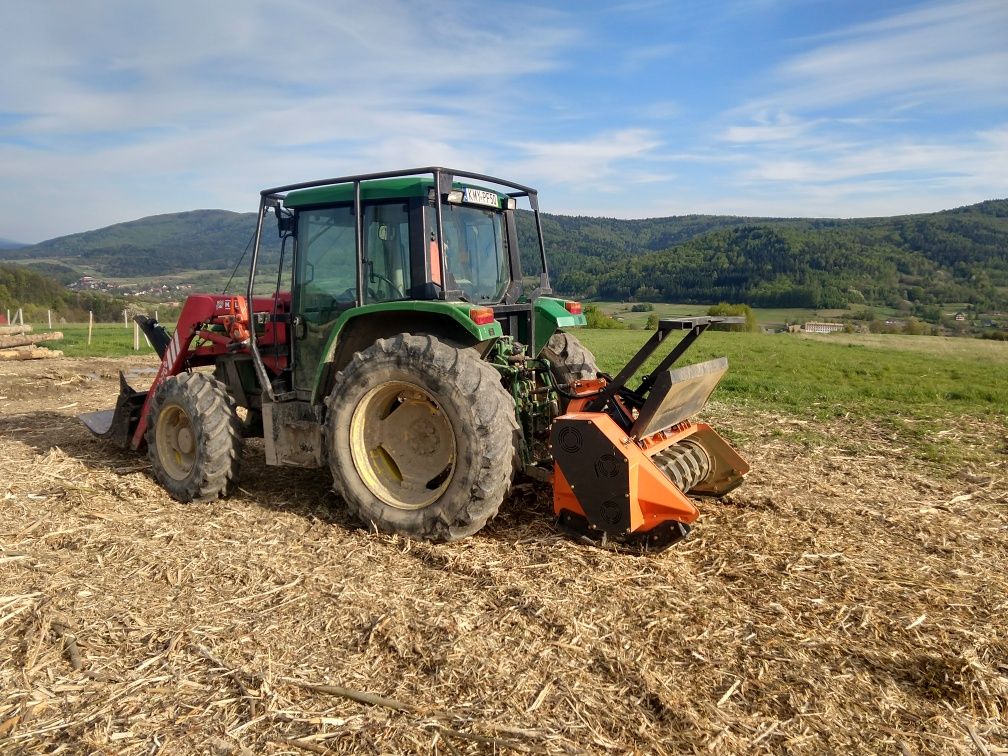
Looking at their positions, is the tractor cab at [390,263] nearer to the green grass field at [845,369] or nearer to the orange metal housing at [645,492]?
the orange metal housing at [645,492]

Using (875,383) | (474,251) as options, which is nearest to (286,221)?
(474,251)

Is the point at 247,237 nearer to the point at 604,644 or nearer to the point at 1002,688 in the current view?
the point at 604,644

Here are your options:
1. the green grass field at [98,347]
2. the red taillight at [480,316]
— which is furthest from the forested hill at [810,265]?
the red taillight at [480,316]

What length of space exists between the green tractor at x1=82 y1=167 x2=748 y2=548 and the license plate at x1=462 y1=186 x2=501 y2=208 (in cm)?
2

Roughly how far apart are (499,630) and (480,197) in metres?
3.20

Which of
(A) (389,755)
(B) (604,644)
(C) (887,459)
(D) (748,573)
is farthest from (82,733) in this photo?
(C) (887,459)

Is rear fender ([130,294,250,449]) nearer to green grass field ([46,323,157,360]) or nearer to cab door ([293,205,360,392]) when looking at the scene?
cab door ([293,205,360,392])

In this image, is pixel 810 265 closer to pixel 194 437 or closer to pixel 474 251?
pixel 474 251

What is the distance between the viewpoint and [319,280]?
18.2 ft

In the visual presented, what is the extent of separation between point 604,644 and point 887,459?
499 centimetres

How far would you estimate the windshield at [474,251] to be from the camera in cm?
521

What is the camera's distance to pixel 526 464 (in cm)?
488

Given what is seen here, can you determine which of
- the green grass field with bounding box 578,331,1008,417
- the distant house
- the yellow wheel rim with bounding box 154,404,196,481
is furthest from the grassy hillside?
the yellow wheel rim with bounding box 154,404,196,481

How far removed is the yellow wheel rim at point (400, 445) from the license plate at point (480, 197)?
1.47m
